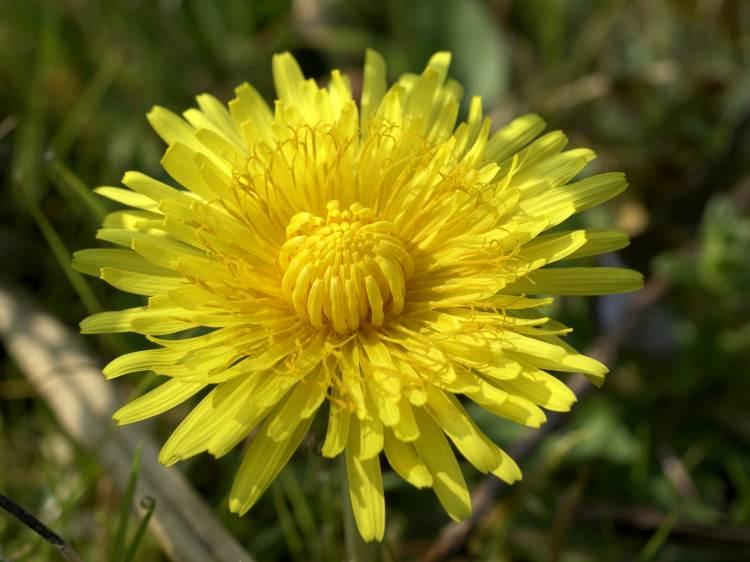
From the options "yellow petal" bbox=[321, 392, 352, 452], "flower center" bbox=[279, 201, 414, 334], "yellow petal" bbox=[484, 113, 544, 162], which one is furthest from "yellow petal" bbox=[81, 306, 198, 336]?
"yellow petal" bbox=[484, 113, 544, 162]

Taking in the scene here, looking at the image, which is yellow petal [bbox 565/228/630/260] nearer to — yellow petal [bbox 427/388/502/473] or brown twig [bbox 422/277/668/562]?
yellow petal [bbox 427/388/502/473]

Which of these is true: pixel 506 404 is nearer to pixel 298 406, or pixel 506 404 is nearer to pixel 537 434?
pixel 298 406

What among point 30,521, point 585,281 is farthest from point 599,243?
point 30,521

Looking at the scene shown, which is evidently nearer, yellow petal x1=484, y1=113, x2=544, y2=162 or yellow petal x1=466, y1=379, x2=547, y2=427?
yellow petal x1=466, y1=379, x2=547, y2=427

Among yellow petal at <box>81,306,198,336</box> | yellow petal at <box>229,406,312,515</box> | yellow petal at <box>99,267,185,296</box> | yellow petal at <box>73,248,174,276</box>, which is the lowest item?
yellow petal at <box>229,406,312,515</box>

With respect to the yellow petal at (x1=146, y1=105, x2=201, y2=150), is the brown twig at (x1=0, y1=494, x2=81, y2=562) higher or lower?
lower

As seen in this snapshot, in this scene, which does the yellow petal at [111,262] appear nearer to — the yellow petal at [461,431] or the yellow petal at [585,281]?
the yellow petal at [461,431]
